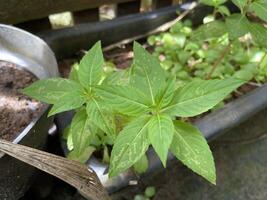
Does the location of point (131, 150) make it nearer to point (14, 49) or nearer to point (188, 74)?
point (14, 49)

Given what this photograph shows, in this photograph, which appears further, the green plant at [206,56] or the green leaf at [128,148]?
the green plant at [206,56]

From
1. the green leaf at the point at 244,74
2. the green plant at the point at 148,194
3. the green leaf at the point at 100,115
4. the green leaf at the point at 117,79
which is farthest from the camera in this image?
the green leaf at the point at 244,74

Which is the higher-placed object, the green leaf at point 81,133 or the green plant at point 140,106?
the green plant at point 140,106

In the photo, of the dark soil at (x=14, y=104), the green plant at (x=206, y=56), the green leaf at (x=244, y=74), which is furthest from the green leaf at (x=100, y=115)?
the green leaf at (x=244, y=74)

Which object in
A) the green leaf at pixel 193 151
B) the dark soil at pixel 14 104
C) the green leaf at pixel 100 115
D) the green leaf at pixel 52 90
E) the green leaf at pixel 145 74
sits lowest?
the dark soil at pixel 14 104

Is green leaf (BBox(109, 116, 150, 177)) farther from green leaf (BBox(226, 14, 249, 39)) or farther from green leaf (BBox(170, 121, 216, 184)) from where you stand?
green leaf (BBox(226, 14, 249, 39))

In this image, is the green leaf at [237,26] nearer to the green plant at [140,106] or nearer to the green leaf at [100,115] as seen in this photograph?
the green plant at [140,106]

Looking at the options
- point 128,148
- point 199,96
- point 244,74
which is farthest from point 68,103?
point 244,74
